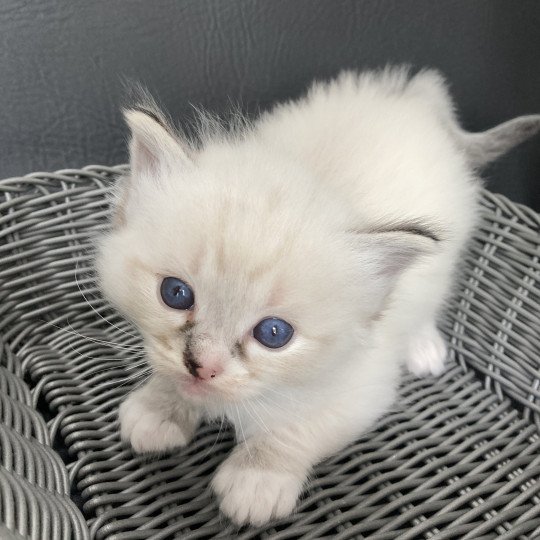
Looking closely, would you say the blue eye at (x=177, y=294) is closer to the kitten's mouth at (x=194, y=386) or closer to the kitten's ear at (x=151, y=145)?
the kitten's mouth at (x=194, y=386)

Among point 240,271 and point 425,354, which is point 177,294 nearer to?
point 240,271

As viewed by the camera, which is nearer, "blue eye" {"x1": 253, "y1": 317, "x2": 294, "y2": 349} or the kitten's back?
"blue eye" {"x1": 253, "y1": 317, "x2": 294, "y2": 349}

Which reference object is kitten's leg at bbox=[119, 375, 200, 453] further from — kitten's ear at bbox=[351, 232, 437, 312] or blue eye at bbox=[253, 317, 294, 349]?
kitten's ear at bbox=[351, 232, 437, 312]

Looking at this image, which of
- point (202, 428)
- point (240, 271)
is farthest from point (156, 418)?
point (240, 271)

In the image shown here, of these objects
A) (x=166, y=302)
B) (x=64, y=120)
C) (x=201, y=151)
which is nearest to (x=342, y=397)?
(x=166, y=302)

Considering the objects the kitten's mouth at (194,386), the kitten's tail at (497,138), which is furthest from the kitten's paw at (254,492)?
the kitten's tail at (497,138)

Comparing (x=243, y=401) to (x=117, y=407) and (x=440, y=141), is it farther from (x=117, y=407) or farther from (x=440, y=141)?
(x=440, y=141)

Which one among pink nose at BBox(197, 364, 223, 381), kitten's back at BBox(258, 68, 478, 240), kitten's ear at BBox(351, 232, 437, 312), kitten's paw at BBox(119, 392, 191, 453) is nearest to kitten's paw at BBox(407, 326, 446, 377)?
kitten's back at BBox(258, 68, 478, 240)
